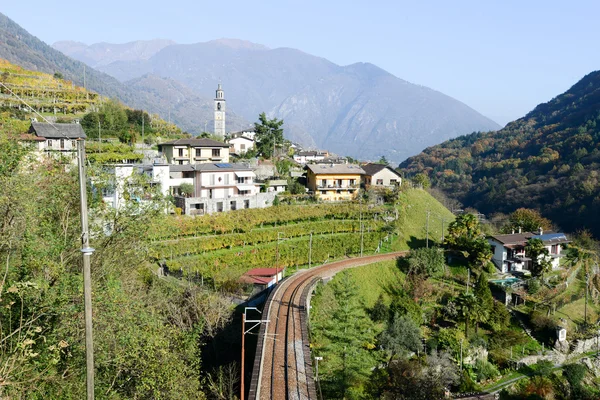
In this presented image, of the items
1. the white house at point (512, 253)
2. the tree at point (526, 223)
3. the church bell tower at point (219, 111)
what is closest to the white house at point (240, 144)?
the church bell tower at point (219, 111)

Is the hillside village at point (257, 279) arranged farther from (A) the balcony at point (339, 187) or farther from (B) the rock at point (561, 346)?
(A) the balcony at point (339, 187)

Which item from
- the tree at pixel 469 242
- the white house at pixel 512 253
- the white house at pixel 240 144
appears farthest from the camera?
the white house at pixel 240 144

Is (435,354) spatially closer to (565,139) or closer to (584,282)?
(584,282)

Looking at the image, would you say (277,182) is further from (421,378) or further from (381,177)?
(421,378)

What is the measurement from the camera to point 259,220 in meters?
40.6

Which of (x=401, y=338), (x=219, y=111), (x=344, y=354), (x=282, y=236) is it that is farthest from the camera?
(x=219, y=111)

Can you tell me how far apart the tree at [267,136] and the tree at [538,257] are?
110 feet

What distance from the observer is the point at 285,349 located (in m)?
20.9

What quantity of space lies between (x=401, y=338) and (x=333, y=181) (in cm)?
2617

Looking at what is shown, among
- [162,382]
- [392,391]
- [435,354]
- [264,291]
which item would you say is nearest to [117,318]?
[162,382]

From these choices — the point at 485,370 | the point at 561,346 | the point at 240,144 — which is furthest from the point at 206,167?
the point at 561,346

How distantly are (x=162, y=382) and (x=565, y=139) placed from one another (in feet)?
307

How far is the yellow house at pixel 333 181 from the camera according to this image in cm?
5131

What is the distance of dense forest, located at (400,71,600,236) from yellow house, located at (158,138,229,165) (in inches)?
1860
